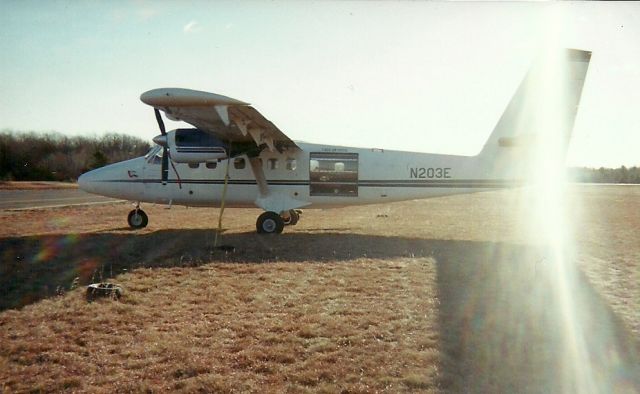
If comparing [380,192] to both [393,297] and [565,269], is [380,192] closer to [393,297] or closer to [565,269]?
[565,269]

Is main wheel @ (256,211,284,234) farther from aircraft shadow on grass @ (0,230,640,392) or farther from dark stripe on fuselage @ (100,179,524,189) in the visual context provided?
dark stripe on fuselage @ (100,179,524,189)

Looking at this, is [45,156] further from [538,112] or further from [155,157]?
[538,112]

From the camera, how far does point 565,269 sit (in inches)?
345

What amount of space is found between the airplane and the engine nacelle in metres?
0.03

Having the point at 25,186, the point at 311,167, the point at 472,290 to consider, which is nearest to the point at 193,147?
the point at 311,167

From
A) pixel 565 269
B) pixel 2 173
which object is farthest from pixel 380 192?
pixel 2 173

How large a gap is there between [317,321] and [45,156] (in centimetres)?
6365

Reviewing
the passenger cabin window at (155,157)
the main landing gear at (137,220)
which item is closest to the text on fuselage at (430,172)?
the passenger cabin window at (155,157)

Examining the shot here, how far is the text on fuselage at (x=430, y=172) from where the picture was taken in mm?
14398

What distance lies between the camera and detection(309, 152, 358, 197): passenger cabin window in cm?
1468

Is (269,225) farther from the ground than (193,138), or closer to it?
closer to it

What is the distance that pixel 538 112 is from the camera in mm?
13500

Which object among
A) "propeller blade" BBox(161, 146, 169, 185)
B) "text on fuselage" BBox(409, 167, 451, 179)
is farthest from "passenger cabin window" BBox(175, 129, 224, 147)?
"text on fuselage" BBox(409, 167, 451, 179)

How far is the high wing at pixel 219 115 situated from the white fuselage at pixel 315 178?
91 centimetres
